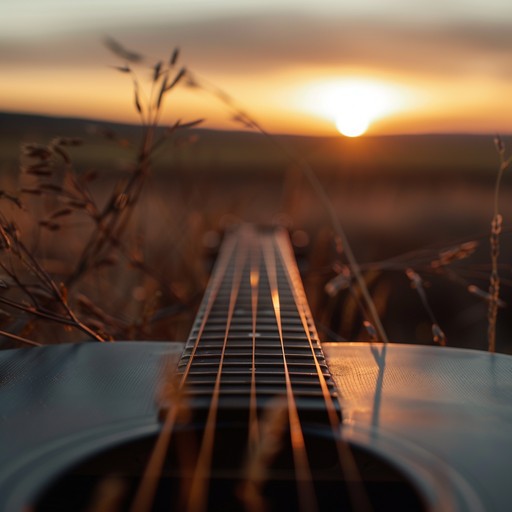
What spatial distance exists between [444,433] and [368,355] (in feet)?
1.22

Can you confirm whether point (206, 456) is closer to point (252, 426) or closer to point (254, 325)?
point (252, 426)

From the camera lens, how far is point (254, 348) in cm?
132

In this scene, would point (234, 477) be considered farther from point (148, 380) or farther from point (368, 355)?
point (368, 355)

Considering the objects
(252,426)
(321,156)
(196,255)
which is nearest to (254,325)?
(252,426)

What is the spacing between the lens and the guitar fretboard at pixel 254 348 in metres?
1.08

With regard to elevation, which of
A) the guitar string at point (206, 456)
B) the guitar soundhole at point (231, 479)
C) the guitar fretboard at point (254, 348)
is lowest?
the guitar soundhole at point (231, 479)

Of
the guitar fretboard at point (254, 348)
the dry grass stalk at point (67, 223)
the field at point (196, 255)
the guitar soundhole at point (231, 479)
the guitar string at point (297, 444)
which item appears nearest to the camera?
the guitar string at point (297, 444)

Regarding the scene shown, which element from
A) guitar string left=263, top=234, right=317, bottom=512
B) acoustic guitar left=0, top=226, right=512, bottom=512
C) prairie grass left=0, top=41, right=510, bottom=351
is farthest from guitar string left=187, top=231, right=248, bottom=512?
prairie grass left=0, top=41, right=510, bottom=351

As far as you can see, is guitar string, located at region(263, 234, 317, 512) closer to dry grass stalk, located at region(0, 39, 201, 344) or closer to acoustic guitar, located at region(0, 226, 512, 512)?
acoustic guitar, located at region(0, 226, 512, 512)

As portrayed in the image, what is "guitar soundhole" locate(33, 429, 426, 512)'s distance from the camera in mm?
903

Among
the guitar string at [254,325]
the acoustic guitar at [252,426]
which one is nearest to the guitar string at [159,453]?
the acoustic guitar at [252,426]

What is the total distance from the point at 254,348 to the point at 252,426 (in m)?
0.33

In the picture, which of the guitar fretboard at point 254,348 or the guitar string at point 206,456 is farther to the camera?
the guitar fretboard at point 254,348

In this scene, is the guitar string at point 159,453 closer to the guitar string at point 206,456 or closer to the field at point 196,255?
the guitar string at point 206,456
